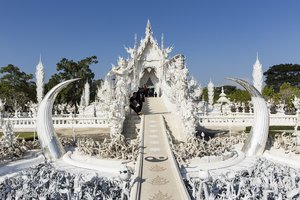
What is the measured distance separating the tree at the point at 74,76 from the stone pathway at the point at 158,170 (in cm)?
3028

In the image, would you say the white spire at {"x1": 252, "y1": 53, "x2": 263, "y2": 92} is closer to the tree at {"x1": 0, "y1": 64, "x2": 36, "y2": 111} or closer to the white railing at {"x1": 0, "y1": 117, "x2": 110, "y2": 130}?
the white railing at {"x1": 0, "y1": 117, "x2": 110, "y2": 130}

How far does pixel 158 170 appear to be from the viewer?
9344mm

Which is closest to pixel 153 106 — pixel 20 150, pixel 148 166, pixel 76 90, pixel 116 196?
pixel 20 150

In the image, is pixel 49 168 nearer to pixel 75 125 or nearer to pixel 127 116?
pixel 127 116

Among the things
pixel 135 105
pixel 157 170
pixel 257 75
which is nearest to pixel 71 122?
pixel 135 105

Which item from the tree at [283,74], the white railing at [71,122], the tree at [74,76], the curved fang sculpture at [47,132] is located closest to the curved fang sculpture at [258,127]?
the curved fang sculpture at [47,132]

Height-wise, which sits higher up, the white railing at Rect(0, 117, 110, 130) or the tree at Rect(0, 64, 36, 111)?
the tree at Rect(0, 64, 36, 111)

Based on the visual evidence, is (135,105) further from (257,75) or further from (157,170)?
(257,75)

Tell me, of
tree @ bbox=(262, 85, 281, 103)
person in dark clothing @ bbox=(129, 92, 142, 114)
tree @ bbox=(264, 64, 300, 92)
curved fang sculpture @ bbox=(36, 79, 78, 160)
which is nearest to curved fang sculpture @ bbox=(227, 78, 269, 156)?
person in dark clothing @ bbox=(129, 92, 142, 114)

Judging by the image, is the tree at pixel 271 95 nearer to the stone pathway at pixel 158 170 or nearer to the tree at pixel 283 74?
the tree at pixel 283 74

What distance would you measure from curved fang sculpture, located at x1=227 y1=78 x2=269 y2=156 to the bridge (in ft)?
11.6

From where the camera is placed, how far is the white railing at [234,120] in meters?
22.4

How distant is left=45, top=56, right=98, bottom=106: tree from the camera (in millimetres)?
42744

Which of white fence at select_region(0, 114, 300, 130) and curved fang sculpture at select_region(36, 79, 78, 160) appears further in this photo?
white fence at select_region(0, 114, 300, 130)
